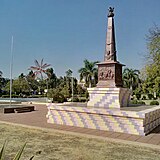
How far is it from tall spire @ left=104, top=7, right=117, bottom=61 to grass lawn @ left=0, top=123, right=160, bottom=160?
162 inches

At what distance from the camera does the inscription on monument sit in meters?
7.96

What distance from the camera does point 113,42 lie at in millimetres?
8453

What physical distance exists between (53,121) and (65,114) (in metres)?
0.69

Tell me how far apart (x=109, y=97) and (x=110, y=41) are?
259 cm

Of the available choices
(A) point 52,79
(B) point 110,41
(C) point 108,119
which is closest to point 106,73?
(B) point 110,41

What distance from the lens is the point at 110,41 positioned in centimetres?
846

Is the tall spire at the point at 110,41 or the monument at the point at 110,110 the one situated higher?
the tall spire at the point at 110,41

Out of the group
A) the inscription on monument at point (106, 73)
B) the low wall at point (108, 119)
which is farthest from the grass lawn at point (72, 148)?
the inscription on monument at point (106, 73)

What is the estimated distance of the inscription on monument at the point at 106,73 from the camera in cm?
796

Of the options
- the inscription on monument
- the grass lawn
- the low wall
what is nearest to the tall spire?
the inscription on monument

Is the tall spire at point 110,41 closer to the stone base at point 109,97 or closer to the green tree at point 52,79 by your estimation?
the stone base at point 109,97

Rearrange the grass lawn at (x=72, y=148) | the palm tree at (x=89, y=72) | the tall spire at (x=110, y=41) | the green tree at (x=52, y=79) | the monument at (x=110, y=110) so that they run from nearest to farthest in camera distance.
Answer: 1. the grass lawn at (x=72, y=148)
2. the monument at (x=110, y=110)
3. the tall spire at (x=110, y=41)
4. the palm tree at (x=89, y=72)
5. the green tree at (x=52, y=79)

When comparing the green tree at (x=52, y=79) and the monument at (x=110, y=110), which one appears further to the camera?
the green tree at (x=52, y=79)

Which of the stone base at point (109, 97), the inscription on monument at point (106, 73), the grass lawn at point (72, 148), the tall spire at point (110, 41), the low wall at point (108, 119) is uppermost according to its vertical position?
the tall spire at point (110, 41)
